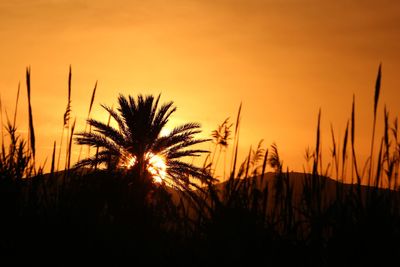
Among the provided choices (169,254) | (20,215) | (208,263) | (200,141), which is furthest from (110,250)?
(200,141)

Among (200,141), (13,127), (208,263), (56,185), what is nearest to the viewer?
(208,263)

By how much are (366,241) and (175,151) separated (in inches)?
1013

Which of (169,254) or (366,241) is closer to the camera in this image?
(169,254)

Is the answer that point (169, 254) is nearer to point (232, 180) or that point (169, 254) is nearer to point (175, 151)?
point (232, 180)

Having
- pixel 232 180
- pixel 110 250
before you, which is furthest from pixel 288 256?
pixel 232 180

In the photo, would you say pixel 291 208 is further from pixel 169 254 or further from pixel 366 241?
pixel 169 254

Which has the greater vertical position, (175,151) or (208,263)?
(175,151)

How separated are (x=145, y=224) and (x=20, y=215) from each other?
0.76 meters

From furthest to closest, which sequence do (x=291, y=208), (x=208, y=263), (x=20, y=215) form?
1. (x=291, y=208)
2. (x=20, y=215)
3. (x=208, y=263)

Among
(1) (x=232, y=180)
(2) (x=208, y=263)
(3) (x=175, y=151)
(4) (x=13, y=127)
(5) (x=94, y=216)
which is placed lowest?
(2) (x=208, y=263)

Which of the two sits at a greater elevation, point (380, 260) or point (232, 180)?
point (232, 180)

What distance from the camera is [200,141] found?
28266 millimetres

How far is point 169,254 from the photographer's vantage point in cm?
300

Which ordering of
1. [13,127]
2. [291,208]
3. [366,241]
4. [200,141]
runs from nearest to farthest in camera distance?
[366,241]
[291,208]
[13,127]
[200,141]
